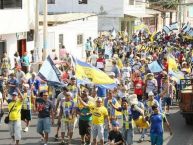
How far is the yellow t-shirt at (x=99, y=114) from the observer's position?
13.7 metres

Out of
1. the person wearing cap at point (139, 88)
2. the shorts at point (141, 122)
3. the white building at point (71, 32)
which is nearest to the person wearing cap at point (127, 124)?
the shorts at point (141, 122)

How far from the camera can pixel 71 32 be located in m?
36.1

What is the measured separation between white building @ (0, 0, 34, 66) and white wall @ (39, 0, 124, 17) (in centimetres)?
1800

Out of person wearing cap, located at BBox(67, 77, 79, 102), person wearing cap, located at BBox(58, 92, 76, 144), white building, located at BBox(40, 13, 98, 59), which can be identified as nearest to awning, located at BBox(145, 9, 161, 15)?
white building, located at BBox(40, 13, 98, 59)

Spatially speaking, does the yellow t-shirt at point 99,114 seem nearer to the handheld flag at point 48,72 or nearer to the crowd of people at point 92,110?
the crowd of people at point 92,110

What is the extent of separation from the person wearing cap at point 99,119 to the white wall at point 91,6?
35.5m

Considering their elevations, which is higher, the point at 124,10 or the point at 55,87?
the point at 124,10

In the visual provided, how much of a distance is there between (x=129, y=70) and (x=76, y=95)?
7.94 m

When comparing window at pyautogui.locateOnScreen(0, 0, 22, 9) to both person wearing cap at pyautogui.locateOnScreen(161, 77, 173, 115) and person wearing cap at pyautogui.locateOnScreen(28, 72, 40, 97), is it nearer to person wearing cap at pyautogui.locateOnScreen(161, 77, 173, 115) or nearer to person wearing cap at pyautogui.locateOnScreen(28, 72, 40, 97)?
person wearing cap at pyautogui.locateOnScreen(28, 72, 40, 97)

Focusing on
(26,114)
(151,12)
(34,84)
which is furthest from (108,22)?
(26,114)

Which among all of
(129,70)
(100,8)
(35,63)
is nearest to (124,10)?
(100,8)

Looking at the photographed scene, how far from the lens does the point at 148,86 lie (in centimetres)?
1869

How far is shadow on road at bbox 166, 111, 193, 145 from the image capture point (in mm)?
15574

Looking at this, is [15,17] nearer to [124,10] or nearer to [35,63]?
[35,63]
